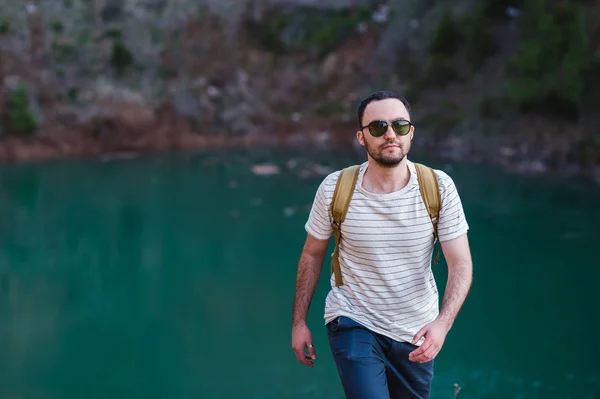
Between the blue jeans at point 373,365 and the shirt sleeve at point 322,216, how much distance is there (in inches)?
14.6

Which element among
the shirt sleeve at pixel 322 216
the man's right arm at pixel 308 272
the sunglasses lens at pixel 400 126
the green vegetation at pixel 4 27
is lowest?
the man's right arm at pixel 308 272

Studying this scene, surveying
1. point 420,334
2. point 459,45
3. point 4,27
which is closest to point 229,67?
point 4,27

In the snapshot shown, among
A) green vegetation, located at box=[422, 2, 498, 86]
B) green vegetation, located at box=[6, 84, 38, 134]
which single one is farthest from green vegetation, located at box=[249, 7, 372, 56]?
green vegetation, located at box=[6, 84, 38, 134]

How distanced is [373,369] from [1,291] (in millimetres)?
9258

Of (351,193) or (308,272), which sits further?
(308,272)

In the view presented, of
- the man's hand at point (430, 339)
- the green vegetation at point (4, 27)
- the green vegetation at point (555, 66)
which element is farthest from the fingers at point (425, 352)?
the green vegetation at point (4, 27)

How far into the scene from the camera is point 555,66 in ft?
64.6

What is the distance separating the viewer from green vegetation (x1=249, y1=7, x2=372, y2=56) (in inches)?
1201

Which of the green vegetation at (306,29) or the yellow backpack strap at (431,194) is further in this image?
the green vegetation at (306,29)

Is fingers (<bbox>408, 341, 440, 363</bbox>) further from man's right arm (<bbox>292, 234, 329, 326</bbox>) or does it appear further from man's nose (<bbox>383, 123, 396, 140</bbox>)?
man's nose (<bbox>383, 123, 396, 140</bbox>)

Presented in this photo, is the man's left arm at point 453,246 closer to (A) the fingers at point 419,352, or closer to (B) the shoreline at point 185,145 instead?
(A) the fingers at point 419,352

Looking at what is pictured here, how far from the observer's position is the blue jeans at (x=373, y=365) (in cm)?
304

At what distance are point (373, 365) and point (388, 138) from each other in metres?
0.92

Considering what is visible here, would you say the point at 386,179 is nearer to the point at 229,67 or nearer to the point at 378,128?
the point at 378,128
